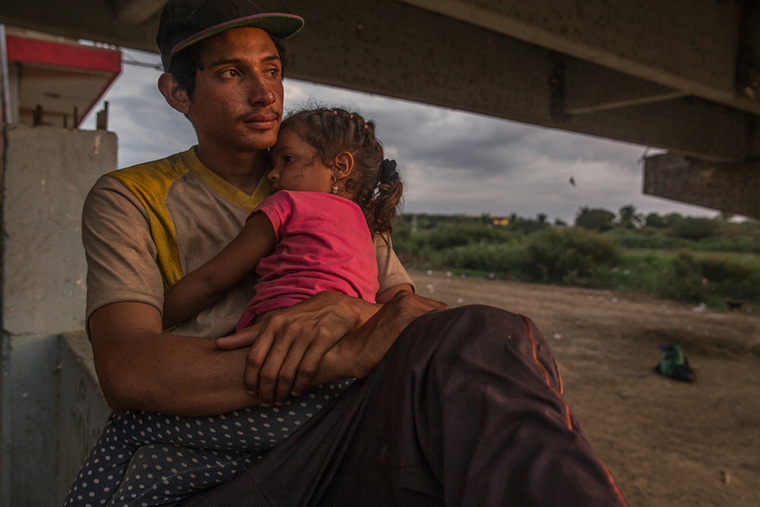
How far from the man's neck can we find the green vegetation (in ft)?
16.0

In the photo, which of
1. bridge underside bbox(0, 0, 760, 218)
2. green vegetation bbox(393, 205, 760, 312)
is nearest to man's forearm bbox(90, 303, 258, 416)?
bridge underside bbox(0, 0, 760, 218)

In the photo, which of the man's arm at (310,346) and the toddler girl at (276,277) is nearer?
the man's arm at (310,346)

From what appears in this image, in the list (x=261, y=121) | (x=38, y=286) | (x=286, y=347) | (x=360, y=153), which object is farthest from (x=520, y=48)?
(x=286, y=347)

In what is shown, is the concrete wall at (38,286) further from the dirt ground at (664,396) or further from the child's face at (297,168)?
the dirt ground at (664,396)

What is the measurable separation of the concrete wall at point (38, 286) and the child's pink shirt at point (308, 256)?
8.69 feet

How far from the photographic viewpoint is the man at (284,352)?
956 mm

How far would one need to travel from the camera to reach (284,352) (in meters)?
1.25

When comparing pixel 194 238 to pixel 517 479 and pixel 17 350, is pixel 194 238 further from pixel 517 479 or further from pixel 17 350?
pixel 17 350

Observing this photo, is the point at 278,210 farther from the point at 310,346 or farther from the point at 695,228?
the point at 695,228

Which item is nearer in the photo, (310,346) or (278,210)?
(310,346)

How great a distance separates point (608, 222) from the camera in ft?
94.7

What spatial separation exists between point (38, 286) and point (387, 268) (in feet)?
9.28

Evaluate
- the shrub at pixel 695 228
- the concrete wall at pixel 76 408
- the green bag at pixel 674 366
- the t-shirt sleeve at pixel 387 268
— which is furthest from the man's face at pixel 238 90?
the shrub at pixel 695 228

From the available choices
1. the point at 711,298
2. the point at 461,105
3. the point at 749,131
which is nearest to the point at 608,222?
the point at 711,298
